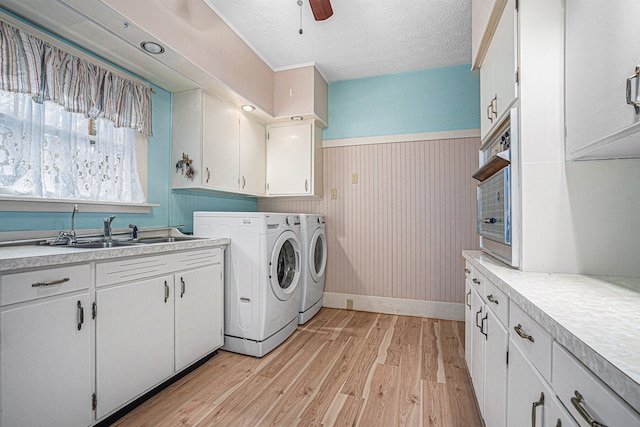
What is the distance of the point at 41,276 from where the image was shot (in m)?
1.23

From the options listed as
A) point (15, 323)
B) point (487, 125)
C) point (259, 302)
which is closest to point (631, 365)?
point (487, 125)

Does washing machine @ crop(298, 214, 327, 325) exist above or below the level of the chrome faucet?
below

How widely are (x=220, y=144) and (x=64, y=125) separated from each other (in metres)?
1.11

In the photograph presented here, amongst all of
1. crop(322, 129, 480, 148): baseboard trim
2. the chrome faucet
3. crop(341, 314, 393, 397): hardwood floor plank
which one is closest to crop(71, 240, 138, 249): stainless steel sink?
the chrome faucet

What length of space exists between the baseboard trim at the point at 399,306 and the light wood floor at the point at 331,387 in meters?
0.41

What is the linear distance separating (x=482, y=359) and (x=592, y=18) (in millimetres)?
1469

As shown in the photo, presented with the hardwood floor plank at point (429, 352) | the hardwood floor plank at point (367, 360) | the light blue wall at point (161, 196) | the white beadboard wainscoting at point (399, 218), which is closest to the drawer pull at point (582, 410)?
the hardwood floor plank at point (367, 360)

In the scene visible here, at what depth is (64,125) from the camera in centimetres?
180

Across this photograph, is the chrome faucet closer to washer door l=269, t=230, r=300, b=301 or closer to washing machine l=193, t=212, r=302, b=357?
washing machine l=193, t=212, r=302, b=357

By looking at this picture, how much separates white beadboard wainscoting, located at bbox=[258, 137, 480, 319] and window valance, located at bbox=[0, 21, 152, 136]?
1936 millimetres

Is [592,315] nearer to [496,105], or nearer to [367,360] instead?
[496,105]

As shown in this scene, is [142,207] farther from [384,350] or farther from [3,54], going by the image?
[384,350]

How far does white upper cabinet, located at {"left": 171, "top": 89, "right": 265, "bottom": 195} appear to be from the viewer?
2459mm

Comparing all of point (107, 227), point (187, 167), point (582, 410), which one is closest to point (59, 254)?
point (107, 227)
